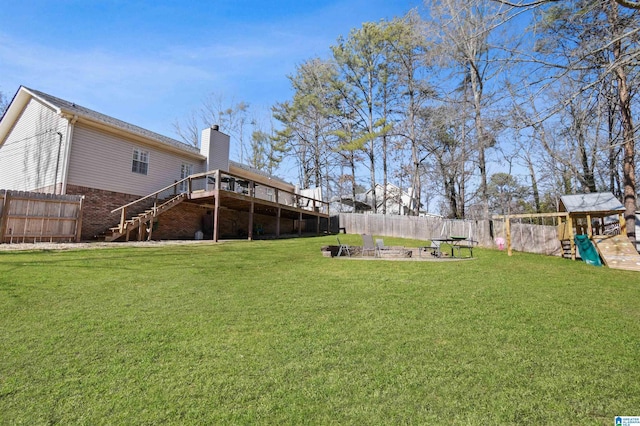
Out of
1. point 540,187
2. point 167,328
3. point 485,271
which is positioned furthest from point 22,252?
point 540,187

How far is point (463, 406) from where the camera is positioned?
2109mm

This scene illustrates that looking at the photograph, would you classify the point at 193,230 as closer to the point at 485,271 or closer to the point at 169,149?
the point at 169,149

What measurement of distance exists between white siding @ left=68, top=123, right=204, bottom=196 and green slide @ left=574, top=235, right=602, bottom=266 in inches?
691

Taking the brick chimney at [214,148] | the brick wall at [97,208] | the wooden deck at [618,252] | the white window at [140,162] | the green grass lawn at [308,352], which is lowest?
the green grass lawn at [308,352]

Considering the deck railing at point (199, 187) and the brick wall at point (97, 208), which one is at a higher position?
the deck railing at point (199, 187)

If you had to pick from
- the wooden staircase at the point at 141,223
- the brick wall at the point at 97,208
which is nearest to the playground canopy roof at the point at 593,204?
the wooden staircase at the point at 141,223

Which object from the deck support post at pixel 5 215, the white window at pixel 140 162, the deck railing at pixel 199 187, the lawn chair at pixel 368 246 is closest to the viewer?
the deck support post at pixel 5 215

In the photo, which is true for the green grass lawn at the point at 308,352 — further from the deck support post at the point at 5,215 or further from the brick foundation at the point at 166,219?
the brick foundation at the point at 166,219

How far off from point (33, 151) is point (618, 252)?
2283cm

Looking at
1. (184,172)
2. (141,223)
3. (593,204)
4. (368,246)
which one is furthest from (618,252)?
(184,172)

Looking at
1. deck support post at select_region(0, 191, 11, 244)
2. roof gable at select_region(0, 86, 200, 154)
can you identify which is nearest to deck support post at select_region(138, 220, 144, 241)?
deck support post at select_region(0, 191, 11, 244)

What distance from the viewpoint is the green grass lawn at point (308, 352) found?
2.06 metres

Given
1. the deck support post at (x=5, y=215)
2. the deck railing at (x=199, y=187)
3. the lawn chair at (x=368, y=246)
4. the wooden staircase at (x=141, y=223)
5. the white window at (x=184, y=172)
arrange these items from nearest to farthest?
the deck support post at (x=5, y=215) → the lawn chair at (x=368, y=246) → the wooden staircase at (x=141, y=223) → the deck railing at (x=199, y=187) → the white window at (x=184, y=172)

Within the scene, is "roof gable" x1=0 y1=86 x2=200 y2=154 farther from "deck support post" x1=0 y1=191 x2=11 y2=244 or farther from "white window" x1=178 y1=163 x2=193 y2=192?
"deck support post" x1=0 y1=191 x2=11 y2=244
